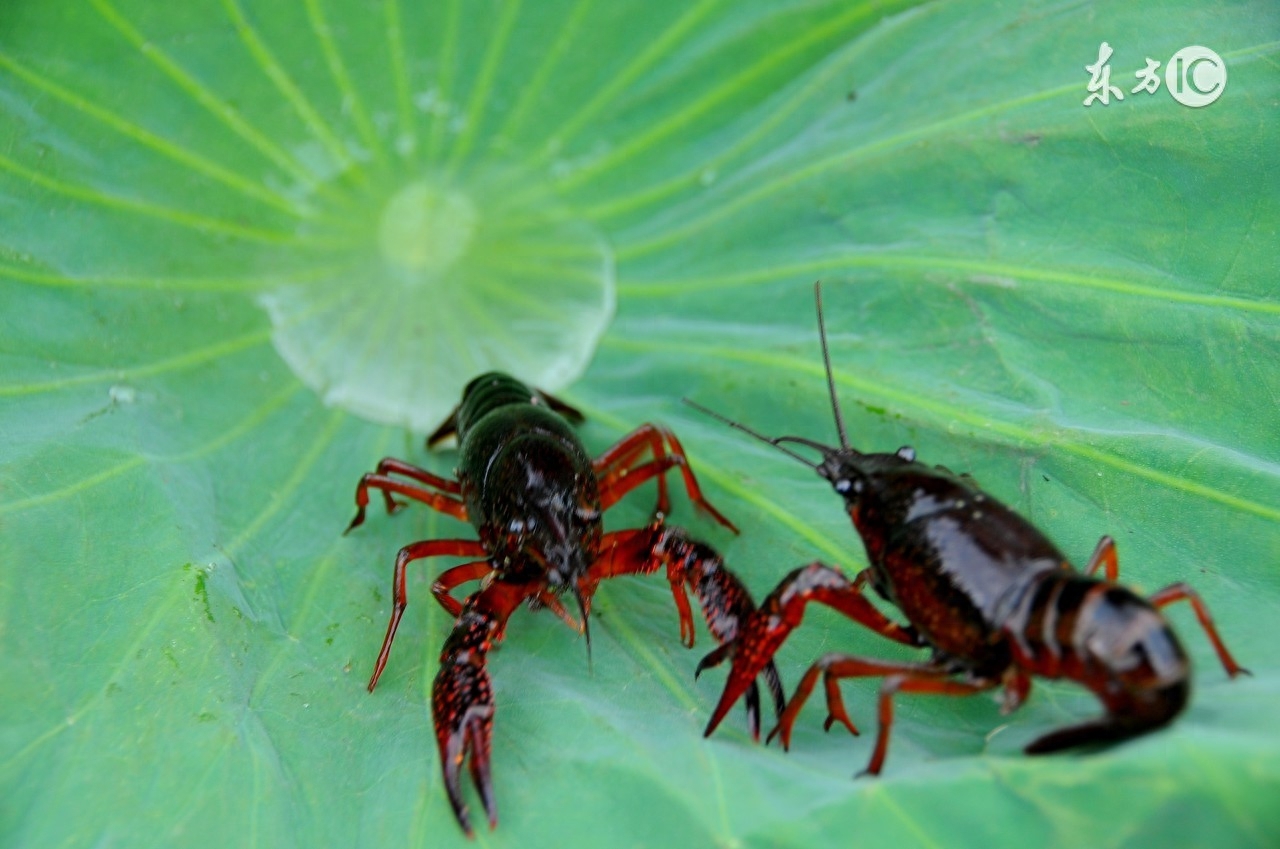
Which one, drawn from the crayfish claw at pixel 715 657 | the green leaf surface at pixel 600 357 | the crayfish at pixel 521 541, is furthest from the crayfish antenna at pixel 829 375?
the crayfish claw at pixel 715 657

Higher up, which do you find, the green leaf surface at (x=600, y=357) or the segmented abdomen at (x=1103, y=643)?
the green leaf surface at (x=600, y=357)

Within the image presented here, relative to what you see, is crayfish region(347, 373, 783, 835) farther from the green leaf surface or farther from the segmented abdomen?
the segmented abdomen

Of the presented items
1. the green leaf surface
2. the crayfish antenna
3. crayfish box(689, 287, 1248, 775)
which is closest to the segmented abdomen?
crayfish box(689, 287, 1248, 775)

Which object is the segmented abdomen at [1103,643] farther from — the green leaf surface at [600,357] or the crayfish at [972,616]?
the green leaf surface at [600,357]

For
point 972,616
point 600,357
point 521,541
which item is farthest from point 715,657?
point 600,357

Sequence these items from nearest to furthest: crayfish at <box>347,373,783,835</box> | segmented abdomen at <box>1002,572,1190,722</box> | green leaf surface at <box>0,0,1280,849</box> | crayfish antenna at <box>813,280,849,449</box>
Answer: segmented abdomen at <box>1002,572,1190,722</box> < green leaf surface at <box>0,0,1280,849</box> < crayfish at <box>347,373,783,835</box> < crayfish antenna at <box>813,280,849,449</box>

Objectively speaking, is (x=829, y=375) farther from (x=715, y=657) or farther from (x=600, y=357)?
(x=600, y=357)
